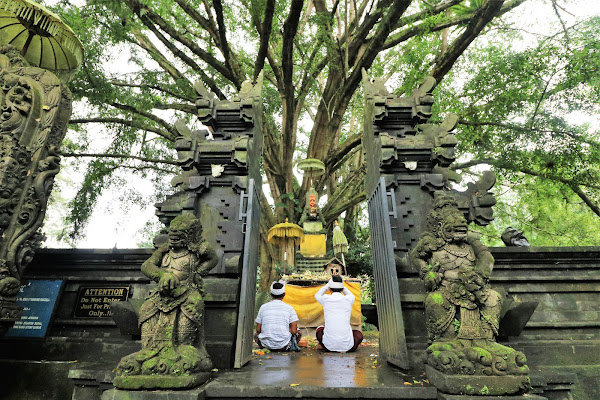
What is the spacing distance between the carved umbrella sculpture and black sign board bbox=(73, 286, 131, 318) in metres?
0.94

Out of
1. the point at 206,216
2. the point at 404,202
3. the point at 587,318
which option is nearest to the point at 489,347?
the point at 404,202

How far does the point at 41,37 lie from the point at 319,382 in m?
7.11

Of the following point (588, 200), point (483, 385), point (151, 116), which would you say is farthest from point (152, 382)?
point (588, 200)

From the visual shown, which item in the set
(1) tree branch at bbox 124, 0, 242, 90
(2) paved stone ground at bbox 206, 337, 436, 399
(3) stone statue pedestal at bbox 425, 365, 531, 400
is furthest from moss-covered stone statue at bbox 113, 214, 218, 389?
(1) tree branch at bbox 124, 0, 242, 90

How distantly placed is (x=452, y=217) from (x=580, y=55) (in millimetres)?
6568

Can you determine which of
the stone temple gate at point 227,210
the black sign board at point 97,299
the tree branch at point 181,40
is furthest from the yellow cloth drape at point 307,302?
the tree branch at point 181,40

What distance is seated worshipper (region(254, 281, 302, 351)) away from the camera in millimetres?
5699

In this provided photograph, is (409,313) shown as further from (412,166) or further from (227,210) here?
(227,210)

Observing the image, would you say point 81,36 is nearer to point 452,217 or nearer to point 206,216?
point 206,216

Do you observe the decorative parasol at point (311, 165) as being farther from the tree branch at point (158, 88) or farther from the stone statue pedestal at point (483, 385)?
the stone statue pedestal at point (483, 385)

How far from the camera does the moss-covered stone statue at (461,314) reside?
287 centimetres

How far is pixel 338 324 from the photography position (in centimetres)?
566

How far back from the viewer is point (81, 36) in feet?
23.2

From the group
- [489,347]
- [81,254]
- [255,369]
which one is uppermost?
[81,254]
